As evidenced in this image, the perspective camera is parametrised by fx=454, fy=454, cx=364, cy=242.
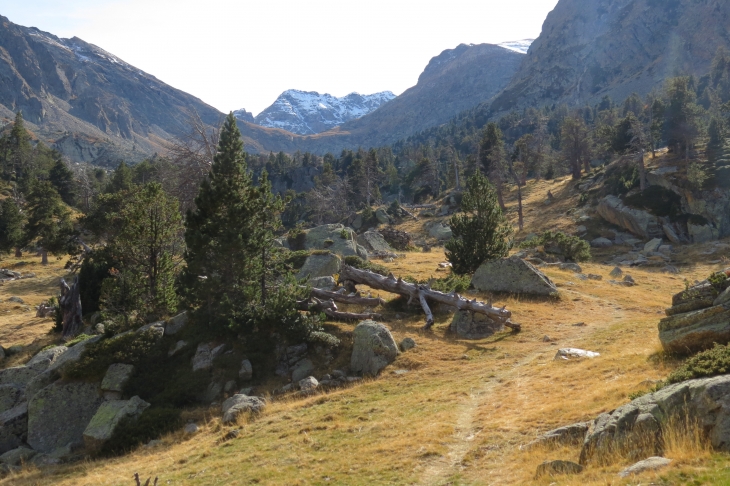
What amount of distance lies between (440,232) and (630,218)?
24.7 meters

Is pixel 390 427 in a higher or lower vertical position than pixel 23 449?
higher

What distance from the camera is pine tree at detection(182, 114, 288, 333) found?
21969 mm

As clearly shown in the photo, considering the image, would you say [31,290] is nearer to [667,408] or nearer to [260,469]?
[260,469]

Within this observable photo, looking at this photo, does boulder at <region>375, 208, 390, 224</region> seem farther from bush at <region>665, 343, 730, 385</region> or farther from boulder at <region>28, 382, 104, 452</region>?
bush at <region>665, 343, 730, 385</region>

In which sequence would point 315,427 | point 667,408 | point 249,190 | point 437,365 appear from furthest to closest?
point 249,190
point 437,365
point 315,427
point 667,408

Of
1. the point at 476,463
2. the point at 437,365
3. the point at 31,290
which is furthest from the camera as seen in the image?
the point at 31,290

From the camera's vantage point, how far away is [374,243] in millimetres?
54344

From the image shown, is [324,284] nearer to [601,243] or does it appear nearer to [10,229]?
[601,243]

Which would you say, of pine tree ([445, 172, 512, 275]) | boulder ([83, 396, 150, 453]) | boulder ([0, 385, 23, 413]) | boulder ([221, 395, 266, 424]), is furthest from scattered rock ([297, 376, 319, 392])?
pine tree ([445, 172, 512, 275])

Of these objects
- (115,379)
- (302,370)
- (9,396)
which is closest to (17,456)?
(115,379)

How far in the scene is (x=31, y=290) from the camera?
155 ft

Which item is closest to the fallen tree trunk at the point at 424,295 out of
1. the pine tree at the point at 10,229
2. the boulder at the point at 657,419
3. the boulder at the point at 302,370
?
the boulder at the point at 302,370

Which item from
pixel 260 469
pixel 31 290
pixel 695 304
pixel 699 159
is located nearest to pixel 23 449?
pixel 260 469

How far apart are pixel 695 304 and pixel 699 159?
60.6 m
